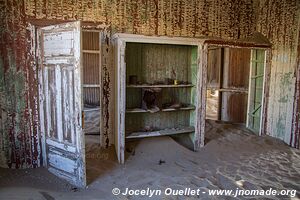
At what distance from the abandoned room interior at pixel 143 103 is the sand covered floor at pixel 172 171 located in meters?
0.02

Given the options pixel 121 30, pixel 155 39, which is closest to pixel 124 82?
pixel 155 39

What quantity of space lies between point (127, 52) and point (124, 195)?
2396mm

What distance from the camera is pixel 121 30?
399 cm

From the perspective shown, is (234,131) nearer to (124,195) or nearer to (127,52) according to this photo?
(127,52)

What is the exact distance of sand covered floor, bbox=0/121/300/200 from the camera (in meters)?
2.96

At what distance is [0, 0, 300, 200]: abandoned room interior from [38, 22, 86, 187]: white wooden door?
15mm

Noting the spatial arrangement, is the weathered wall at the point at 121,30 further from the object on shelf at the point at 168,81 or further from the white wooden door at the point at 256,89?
the object on shelf at the point at 168,81

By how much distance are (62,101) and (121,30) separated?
1.62m

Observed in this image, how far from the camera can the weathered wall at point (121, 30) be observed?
11.1ft

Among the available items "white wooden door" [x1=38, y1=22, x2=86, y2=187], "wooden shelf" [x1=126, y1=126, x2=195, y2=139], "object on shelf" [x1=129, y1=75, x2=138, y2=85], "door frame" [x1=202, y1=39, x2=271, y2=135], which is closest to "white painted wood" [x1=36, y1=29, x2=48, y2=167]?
"white wooden door" [x1=38, y1=22, x2=86, y2=187]

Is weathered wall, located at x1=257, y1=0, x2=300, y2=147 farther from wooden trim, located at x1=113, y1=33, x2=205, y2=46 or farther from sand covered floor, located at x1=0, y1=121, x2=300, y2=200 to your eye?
wooden trim, located at x1=113, y1=33, x2=205, y2=46

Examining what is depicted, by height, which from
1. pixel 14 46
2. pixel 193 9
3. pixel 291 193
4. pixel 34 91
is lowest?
pixel 291 193

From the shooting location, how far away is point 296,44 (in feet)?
15.1

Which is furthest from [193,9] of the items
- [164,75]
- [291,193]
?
[291,193]
